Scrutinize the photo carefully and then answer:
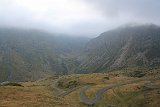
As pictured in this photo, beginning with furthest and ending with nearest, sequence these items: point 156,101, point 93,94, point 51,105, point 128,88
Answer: point 128,88 < point 93,94 < point 156,101 < point 51,105

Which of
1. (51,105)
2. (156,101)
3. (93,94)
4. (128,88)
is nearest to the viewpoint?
(51,105)

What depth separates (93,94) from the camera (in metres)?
165

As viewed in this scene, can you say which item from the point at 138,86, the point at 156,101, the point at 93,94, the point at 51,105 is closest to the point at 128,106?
the point at 156,101

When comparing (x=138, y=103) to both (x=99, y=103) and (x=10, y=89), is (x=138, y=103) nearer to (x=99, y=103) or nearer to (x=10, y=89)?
(x=99, y=103)

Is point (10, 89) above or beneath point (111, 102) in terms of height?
above

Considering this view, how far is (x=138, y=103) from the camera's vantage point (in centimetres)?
14750

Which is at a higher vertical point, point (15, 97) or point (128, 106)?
point (15, 97)

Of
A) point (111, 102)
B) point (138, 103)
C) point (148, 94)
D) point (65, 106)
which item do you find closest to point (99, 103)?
point (111, 102)

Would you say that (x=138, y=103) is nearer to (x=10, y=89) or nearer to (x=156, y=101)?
(x=156, y=101)

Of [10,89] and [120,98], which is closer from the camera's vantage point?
[10,89]

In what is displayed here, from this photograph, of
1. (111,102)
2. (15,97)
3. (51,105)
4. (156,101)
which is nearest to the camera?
(51,105)

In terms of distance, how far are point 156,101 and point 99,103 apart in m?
27.0

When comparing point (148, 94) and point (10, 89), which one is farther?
point (148, 94)

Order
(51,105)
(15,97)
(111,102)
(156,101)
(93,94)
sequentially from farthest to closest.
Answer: (93,94) → (111,102) → (156,101) → (15,97) → (51,105)
